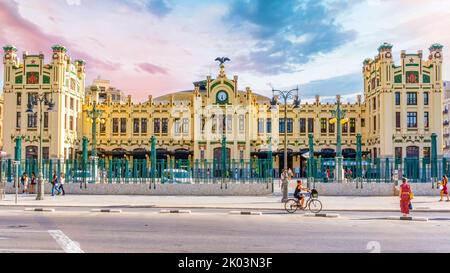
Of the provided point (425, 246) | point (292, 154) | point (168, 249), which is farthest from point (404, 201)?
point (292, 154)

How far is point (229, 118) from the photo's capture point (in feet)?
197

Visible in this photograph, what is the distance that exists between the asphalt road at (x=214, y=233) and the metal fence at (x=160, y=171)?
1060 centimetres

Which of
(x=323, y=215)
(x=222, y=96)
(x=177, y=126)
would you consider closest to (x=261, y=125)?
(x=222, y=96)

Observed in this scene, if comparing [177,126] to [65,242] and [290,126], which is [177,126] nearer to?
[290,126]

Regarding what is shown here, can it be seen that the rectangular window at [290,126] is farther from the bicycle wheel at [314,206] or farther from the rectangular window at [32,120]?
the bicycle wheel at [314,206]

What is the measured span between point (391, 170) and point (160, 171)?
15.5 metres

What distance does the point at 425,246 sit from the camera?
39.9ft

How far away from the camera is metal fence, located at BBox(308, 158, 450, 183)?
102 feet

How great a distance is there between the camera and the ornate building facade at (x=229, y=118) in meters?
57.2

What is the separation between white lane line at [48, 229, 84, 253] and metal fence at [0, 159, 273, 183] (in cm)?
1728

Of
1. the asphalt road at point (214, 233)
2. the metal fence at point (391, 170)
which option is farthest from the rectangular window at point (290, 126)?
the asphalt road at point (214, 233)

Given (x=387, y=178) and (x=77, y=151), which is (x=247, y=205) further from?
(x=77, y=151)

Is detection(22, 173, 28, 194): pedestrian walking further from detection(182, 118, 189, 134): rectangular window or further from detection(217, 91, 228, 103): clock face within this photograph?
detection(217, 91, 228, 103): clock face
